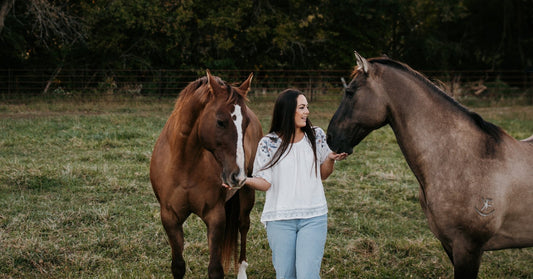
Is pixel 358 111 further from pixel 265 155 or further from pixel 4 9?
pixel 4 9

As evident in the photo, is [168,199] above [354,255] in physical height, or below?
above

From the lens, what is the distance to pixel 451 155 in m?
2.91

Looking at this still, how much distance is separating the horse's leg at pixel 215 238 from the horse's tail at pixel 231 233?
0.57m

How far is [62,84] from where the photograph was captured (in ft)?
55.8

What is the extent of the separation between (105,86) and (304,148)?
15358 millimetres

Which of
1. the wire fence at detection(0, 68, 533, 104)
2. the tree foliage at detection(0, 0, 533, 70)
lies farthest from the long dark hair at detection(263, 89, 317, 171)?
the tree foliage at detection(0, 0, 533, 70)

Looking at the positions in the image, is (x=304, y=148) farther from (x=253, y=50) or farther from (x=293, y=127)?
(x=253, y=50)

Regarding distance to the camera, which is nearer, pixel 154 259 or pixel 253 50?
pixel 154 259

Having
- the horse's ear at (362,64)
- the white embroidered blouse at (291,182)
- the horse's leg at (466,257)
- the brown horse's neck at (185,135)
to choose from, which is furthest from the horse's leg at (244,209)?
the horse's leg at (466,257)

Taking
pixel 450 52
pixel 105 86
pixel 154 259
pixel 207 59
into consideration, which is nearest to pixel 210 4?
pixel 207 59

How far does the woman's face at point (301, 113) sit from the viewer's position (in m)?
2.83

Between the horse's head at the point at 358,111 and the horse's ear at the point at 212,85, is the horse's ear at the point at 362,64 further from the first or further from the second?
the horse's ear at the point at 212,85

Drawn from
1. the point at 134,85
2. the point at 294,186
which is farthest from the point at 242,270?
the point at 134,85

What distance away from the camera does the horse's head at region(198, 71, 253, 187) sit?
2.82 metres
